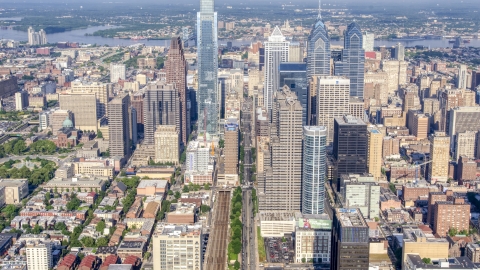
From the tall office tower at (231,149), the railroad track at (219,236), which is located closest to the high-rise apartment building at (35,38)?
the tall office tower at (231,149)

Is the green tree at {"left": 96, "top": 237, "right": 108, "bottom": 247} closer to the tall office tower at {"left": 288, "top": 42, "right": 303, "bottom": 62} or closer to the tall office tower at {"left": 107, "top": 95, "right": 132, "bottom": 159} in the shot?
the tall office tower at {"left": 107, "top": 95, "right": 132, "bottom": 159}

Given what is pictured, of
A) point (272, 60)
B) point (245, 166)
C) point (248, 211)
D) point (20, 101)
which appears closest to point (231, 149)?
point (245, 166)

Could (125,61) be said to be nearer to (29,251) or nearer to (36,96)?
(36,96)

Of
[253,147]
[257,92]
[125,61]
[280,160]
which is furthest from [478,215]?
[125,61]

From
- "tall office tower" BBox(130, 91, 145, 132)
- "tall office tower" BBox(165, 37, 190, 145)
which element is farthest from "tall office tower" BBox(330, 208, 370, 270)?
"tall office tower" BBox(130, 91, 145, 132)

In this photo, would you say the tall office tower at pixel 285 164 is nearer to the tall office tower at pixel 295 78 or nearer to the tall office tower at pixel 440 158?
the tall office tower at pixel 440 158

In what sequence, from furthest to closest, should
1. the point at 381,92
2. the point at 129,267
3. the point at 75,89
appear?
1. the point at 381,92
2. the point at 75,89
3. the point at 129,267

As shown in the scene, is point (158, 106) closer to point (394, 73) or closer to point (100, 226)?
point (100, 226)
